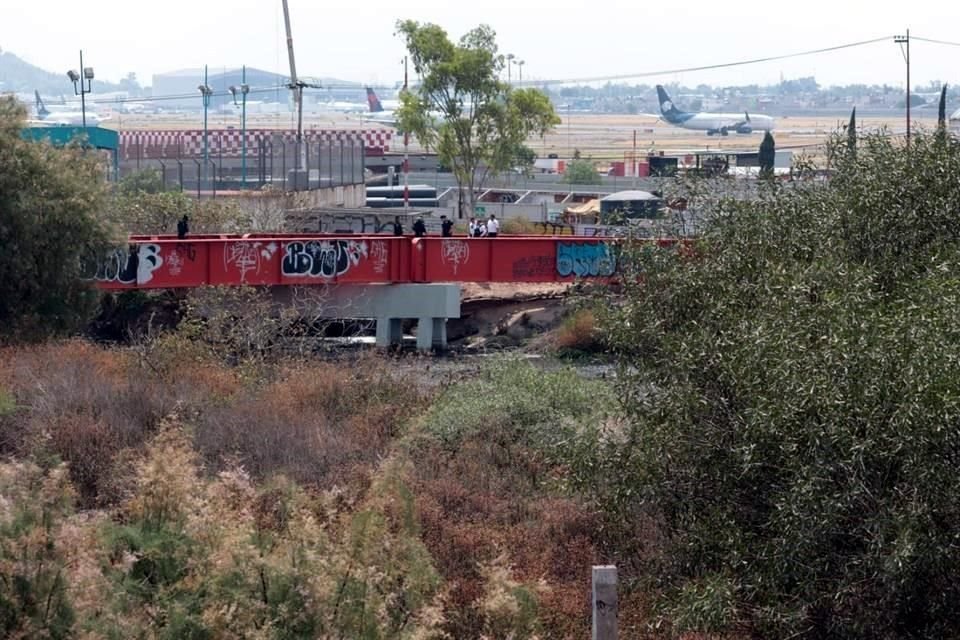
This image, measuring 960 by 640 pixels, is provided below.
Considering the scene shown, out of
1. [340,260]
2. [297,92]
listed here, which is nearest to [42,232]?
[340,260]

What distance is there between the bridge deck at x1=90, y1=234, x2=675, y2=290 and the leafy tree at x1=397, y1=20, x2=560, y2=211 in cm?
2510

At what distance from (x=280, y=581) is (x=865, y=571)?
475cm

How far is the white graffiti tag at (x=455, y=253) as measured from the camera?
1377 inches

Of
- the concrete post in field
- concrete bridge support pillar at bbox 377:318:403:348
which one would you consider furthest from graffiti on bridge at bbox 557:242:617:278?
the concrete post in field

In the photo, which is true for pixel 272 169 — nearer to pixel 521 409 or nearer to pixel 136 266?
pixel 136 266

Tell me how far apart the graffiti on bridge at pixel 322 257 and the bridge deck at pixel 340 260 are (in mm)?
23

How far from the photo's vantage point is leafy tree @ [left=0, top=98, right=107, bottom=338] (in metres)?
24.8

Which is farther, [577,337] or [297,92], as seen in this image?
[297,92]

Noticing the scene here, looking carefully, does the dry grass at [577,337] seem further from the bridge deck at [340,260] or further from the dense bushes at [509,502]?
the dense bushes at [509,502]

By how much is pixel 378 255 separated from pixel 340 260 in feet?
2.94

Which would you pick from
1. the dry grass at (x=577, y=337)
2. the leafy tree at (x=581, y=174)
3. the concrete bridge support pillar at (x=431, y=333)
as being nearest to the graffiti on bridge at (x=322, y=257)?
the concrete bridge support pillar at (x=431, y=333)

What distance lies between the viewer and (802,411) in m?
11.5

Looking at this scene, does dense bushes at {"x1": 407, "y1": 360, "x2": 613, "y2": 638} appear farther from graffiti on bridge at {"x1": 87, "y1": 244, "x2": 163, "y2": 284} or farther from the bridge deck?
graffiti on bridge at {"x1": 87, "y1": 244, "x2": 163, "y2": 284}

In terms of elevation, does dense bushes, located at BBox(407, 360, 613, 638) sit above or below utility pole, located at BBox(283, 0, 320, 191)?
below
